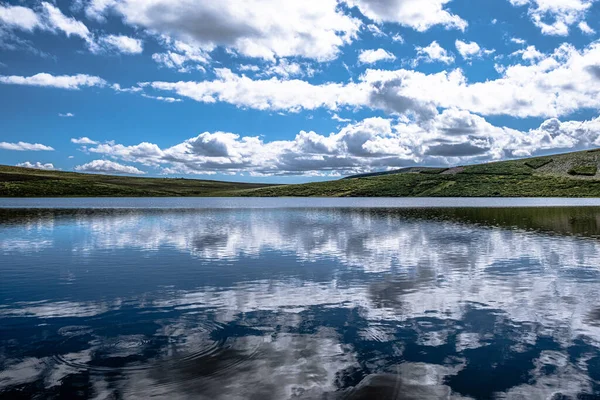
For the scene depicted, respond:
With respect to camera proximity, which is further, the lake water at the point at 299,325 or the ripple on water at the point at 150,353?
the ripple on water at the point at 150,353

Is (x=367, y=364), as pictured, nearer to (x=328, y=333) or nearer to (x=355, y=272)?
(x=328, y=333)

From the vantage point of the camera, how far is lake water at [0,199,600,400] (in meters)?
13.6

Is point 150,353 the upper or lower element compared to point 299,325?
upper

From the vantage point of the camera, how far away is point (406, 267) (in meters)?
34.2

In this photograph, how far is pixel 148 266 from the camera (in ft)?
113

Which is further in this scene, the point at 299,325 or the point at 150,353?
the point at 299,325

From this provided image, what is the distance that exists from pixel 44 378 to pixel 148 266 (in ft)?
68.7

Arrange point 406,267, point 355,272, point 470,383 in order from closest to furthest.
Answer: point 470,383
point 355,272
point 406,267

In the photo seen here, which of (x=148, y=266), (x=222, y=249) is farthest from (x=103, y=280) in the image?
(x=222, y=249)

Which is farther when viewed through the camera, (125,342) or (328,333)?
(328,333)

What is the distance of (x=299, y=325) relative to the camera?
19.5 metres

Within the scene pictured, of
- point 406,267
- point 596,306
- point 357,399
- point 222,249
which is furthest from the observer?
point 222,249

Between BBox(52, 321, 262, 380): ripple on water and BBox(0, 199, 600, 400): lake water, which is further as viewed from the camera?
BBox(52, 321, 262, 380): ripple on water

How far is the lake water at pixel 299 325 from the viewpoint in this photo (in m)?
13.6
